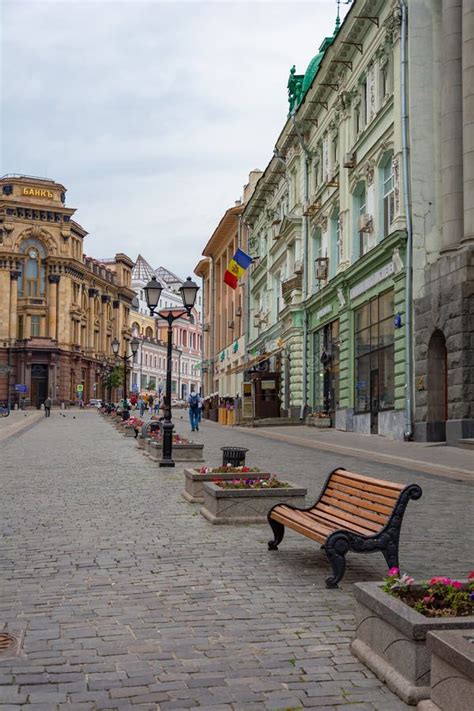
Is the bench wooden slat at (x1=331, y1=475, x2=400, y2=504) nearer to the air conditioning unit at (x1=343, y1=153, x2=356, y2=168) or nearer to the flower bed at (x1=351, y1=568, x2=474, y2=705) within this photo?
the flower bed at (x1=351, y1=568, x2=474, y2=705)

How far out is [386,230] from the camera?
27438mm

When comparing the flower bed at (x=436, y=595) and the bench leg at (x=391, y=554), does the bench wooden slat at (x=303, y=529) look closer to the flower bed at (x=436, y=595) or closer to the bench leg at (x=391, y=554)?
the bench leg at (x=391, y=554)

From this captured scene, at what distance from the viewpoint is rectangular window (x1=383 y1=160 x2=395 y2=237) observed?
26.8 meters

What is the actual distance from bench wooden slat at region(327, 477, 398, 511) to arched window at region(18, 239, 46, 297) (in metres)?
94.6

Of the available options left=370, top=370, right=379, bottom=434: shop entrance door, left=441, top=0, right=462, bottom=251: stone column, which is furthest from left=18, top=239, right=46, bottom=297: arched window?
left=441, top=0, right=462, bottom=251: stone column

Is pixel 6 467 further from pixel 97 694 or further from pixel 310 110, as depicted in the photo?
pixel 310 110

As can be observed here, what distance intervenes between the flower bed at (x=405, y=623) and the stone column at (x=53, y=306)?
9634 centimetres

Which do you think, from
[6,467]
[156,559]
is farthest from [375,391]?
[156,559]

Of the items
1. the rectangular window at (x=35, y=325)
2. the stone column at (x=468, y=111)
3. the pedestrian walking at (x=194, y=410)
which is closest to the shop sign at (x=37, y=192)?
the rectangular window at (x=35, y=325)

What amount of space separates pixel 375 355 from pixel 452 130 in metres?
8.02

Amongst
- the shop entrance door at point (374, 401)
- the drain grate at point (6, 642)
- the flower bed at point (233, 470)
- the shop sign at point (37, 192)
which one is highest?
A: the shop sign at point (37, 192)

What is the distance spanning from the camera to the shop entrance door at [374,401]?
2794 centimetres

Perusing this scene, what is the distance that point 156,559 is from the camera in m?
7.57

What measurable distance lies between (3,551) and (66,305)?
3702 inches
